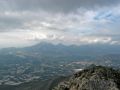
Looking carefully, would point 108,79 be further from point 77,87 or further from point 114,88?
point 77,87

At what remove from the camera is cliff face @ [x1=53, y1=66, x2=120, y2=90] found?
38197mm

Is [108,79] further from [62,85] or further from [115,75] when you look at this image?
[62,85]

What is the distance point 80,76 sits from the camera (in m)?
41.8

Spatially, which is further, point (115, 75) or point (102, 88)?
point (115, 75)

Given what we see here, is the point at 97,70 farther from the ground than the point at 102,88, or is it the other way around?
the point at 97,70

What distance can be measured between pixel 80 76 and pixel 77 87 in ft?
8.03

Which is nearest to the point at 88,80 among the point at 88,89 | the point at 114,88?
the point at 88,89

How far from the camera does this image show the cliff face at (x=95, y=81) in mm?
38197

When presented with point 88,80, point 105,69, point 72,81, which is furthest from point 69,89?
point 105,69

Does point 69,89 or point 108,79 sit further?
point 69,89

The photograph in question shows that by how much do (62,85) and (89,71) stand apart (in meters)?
4.92

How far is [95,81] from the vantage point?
127 ft

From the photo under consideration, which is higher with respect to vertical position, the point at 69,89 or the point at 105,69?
the point at 105,69

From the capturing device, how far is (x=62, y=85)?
42.2 m
